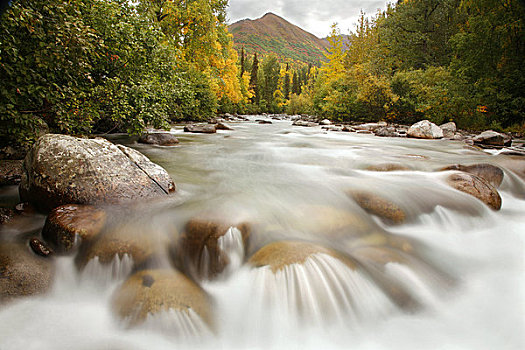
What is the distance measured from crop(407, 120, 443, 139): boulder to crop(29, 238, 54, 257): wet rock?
1400 centimetres

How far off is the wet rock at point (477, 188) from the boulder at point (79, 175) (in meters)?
4.73

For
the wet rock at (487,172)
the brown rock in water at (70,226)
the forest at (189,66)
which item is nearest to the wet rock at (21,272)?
the brown rock in water at (70,226)

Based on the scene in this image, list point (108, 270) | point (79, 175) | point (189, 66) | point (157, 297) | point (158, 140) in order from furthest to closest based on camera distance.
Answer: point (189, 66) < point (158, 140) < point (79, 175) < point (108, 270) < point (157, 297)

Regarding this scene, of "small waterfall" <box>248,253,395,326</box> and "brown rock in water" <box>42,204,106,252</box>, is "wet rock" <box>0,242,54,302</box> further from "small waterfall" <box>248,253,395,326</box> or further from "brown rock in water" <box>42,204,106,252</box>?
"small waterfall" <box>248,253,395,326</box>

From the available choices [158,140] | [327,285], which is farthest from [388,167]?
[158,140]

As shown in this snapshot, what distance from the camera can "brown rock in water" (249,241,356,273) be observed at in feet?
7.79

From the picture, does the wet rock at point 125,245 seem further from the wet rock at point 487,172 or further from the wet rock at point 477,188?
the wet rock at point 487,172

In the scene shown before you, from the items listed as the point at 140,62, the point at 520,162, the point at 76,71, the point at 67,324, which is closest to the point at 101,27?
the point at 140,62

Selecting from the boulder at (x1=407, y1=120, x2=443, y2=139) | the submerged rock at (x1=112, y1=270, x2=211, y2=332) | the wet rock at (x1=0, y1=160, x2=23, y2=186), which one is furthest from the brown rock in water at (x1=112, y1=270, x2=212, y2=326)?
the boulder at (x1=407, y1=120, x2=443, y2=139)

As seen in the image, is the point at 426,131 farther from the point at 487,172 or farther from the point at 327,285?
the point at 327,285

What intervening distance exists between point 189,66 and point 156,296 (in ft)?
53.7

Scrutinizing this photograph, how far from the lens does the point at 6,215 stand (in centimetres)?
309

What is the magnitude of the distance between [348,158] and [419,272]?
480cm

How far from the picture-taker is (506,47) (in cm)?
1262
